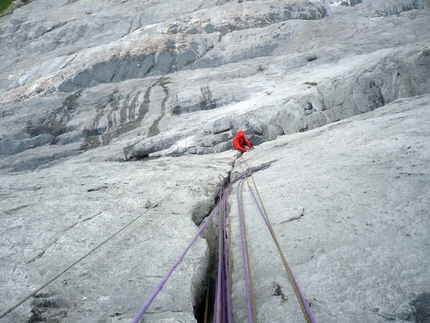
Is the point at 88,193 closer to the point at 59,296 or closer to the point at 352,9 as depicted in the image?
the point at 59,296

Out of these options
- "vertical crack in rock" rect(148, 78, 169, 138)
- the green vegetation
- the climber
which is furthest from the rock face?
the green vegetation

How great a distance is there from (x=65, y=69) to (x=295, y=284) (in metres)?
29.9

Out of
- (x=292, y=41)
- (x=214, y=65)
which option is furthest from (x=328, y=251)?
(x=292, y=41)

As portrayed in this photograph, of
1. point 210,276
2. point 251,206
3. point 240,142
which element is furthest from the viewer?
point 240,142

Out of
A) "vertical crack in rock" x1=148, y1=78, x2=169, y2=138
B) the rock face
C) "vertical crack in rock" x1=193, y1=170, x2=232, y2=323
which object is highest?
"vertical crack in rock" x1=148, y1=78, x2=169, y2=138

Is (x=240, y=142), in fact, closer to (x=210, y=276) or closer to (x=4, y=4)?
(x=210, y=276)

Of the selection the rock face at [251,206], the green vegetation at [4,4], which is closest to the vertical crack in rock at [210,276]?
the rock face at [251,206]

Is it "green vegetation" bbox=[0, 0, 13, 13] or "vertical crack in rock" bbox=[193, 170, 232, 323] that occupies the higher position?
"green vegetation" bbox=[0, 0, 13, 13]

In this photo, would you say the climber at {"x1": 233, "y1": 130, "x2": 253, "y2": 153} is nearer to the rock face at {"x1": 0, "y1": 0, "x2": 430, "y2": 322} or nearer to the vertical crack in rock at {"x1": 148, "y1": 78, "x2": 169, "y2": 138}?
the rock face at {"x1": 0, "y1": 0, "x2": 430, "y2": 322}

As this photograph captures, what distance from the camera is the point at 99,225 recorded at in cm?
327

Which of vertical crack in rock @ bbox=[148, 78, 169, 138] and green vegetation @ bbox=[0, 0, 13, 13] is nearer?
vertical crack in rock @ bbox=[148, 78, 169, 138]

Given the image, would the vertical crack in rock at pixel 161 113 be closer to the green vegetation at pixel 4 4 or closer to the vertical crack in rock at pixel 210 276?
the vertical crack in rock at pixel 210 276

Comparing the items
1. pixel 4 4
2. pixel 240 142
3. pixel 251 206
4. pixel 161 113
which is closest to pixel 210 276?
pixel 251 206

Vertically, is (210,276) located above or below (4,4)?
below
